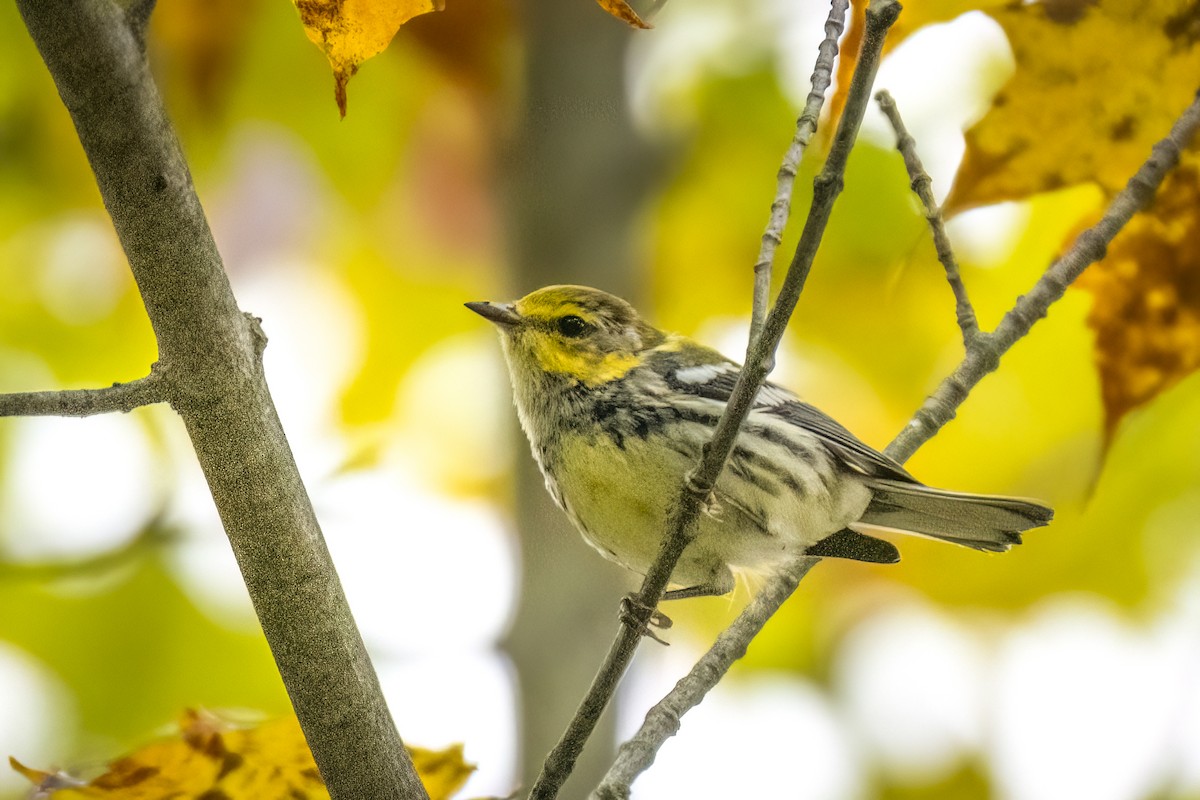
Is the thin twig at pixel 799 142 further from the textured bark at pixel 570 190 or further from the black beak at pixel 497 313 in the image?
A: the textured bark at pixel 570 190

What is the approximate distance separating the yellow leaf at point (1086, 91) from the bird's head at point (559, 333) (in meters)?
0.86

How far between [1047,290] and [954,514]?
591 mm

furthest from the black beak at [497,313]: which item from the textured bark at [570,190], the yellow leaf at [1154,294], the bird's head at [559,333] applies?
the yellow leaf at [1154,294]

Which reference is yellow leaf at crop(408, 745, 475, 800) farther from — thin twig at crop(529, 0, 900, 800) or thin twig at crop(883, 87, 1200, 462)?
thin twig at crop(883, 87, 1200, 462)

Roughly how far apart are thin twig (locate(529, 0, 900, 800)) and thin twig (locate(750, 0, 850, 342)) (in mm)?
163

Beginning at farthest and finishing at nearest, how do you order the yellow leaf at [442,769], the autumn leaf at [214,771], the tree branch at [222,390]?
the yellow leaf at [442,769]
the autumn leaf at [214,771]
the tree branch at [222,390]

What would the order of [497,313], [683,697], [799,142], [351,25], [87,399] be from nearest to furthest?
[87,399] → [351,25] → [799,142] → [683,697] → [497,313]

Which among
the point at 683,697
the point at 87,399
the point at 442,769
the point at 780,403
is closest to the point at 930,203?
the point at 780,403

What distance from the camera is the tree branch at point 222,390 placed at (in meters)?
1.21

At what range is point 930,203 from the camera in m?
2.12

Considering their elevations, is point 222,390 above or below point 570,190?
below

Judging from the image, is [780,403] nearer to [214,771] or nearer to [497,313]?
[497,313]

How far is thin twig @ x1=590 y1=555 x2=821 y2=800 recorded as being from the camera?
1529mm

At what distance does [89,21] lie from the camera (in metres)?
1.18
